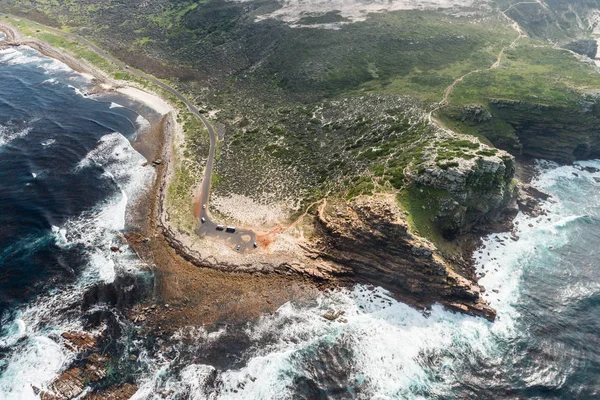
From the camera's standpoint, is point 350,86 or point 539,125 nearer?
point 539,125

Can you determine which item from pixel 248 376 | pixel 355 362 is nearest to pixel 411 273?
pixel 355 362

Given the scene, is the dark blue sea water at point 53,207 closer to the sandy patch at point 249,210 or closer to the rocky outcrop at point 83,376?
the rocky outcrop at point 83,376

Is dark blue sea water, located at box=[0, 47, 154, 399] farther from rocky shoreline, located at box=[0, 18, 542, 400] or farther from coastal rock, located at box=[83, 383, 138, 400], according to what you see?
coastal rock, located at box=[83, 383, 138, 400]

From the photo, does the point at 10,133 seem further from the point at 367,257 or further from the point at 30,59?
the point at 367,257

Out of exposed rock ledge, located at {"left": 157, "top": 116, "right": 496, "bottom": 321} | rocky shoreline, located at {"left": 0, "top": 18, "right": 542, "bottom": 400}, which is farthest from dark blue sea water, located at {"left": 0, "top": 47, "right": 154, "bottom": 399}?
exposed rock ledge, located at {"left": 157, "top": 116, "right": 496, "bottom": 321}

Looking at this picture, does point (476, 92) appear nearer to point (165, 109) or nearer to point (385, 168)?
point (385, 168)

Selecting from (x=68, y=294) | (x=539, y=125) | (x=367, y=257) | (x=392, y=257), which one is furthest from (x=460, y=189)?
(x=68, y=294)

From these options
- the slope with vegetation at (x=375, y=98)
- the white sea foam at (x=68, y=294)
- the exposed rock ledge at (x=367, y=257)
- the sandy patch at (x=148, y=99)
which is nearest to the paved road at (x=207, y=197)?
the slope with vegetation at (x=375, y=98)
